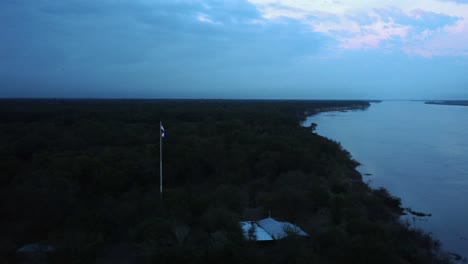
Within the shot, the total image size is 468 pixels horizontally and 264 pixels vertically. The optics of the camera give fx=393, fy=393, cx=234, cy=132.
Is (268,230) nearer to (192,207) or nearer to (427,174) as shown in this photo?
(192,207)

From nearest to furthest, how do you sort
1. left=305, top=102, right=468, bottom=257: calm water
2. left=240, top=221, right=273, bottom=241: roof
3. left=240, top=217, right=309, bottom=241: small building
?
left=240, top=217, right=309, bottom=241: small building
left=240, top=221, right=273, bottom=241: roof
left=305, top=102, right=468, bottom=257: calm water

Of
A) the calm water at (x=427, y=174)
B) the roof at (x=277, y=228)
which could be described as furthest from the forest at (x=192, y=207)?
the calm water at (x=427, y=174)

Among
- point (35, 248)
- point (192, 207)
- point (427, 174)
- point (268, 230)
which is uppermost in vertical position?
point (192, 207)

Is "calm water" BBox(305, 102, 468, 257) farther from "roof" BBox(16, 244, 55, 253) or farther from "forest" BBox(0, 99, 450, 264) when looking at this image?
"roof" BBox(16, 244, 55, 253)

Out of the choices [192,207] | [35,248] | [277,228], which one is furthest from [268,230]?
A: [35,248]

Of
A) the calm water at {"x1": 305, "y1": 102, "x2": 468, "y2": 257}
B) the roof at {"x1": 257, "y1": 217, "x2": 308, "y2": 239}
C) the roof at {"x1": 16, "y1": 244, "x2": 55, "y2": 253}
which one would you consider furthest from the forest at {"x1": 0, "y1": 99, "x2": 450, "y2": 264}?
the calm water at {"x1": 305, "y1": 102, "x2": 468, "y2": 257}

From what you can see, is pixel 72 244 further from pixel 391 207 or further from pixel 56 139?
pixel 56 139

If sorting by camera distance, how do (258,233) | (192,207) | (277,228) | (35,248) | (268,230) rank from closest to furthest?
(35,248) < (258,233) < (268,230) < (277,228) < (192,207)

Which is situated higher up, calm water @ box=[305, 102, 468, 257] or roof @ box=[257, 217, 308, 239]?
roof @ box=[257, 217, 308, 239]
